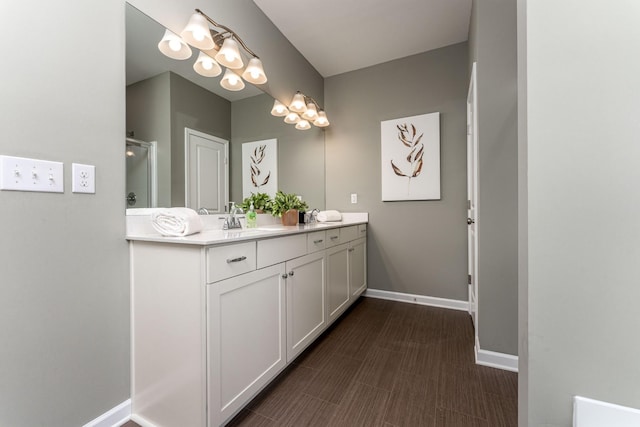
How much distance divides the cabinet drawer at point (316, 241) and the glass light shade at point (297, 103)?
1355 millimetres

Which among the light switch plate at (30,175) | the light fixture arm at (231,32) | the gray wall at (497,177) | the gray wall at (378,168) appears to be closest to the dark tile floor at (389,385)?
the gray wall at (497,177)

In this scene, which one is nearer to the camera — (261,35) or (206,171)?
(206,171)

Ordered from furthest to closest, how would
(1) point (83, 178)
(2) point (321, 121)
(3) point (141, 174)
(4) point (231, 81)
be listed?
(2) point (321, 121) → (4) point (231, 81) → (3) point (141, 174) → (1) point (83, 178)

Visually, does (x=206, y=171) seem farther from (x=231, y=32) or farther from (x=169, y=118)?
(x=231, y=32)

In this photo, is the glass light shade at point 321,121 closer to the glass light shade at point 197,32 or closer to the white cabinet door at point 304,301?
the glass light shade at point 197,32

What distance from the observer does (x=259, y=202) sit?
215 cm

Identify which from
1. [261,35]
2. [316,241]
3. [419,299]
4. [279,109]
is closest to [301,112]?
[279,109]

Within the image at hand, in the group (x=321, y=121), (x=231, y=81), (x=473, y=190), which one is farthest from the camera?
(x=321, y=121)

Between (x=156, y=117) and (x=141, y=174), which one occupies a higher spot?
(x=156, y=117)

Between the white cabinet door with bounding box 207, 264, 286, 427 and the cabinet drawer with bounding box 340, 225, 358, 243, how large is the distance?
95 centimetres

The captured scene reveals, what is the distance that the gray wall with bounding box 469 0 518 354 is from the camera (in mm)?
1621

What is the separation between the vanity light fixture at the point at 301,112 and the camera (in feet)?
8.13

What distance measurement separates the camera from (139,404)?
1240mm

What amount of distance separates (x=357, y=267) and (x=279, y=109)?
174cm
